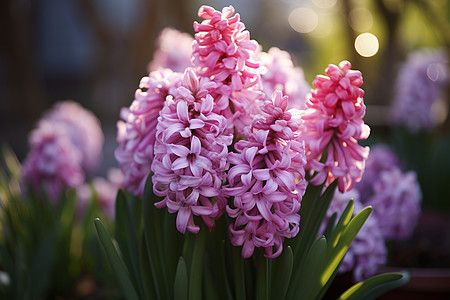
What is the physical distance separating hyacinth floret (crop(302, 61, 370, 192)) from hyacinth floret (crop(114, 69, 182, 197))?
0.30m

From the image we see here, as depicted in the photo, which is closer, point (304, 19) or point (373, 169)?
point (373, 169)

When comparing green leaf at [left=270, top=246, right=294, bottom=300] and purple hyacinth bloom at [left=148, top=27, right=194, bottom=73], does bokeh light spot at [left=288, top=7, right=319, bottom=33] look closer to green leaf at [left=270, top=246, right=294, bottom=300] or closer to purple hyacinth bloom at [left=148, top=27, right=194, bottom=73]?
purple hyacinth bloom at [left=148, top=27, right=194, bottom=73]

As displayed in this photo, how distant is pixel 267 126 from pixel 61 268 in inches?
46.9

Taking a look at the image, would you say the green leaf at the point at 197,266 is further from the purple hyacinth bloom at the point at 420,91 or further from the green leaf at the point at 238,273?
the purple hyacinth bloom at the point at 420,91

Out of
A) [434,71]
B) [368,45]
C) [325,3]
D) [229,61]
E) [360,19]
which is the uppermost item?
[368,45]

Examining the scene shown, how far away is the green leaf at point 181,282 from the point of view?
998 mm

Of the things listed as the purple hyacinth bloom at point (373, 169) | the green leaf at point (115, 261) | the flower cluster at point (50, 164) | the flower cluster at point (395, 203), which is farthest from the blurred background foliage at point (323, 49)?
the green leaf at point (115, 261)

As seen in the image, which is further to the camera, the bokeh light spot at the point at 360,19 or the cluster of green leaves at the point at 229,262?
the bokeh light spot at the point at 360,19

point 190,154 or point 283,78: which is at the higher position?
point 283,78

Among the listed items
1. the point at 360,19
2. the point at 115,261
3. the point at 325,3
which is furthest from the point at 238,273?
the point at 360,19

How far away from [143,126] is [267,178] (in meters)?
0.34

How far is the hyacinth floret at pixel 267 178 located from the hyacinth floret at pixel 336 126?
0.41 feet

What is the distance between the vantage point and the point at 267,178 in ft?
3.02

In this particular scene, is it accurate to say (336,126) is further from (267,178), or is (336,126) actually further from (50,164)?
(50,164)
